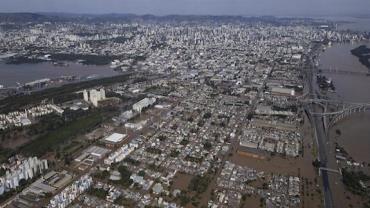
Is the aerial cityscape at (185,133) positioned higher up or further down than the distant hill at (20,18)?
further down

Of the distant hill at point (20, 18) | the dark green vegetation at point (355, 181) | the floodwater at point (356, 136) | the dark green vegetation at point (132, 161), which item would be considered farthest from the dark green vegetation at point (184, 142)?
the distant hill at point (20, 18)

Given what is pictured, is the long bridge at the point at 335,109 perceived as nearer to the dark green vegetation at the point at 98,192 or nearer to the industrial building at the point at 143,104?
the industrial building at the point at 143,104

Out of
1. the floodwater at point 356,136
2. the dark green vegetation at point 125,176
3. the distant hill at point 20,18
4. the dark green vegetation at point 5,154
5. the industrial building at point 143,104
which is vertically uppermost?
the distant hill at point 20,18

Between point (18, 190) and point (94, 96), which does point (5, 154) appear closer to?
point (18, 190)

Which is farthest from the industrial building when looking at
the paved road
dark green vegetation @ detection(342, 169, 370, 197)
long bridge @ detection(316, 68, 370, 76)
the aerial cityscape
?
long bridge @ detection(316, 68, 370, 76)

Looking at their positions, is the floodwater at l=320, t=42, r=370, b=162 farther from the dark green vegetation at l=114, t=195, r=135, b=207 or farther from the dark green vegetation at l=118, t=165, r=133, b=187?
the dark green vegetation at l=114, t=195, r=135, b=207

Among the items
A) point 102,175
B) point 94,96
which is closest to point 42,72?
point 94,96
